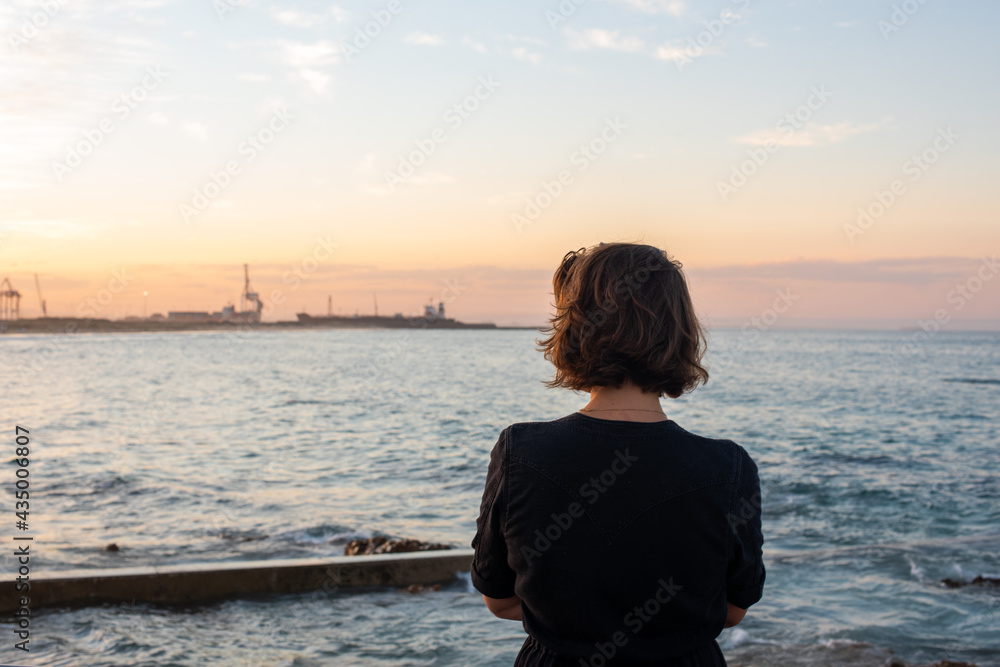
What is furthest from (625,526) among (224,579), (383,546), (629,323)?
(383,546)

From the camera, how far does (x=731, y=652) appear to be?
647 cm

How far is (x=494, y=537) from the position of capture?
1770 millimetres

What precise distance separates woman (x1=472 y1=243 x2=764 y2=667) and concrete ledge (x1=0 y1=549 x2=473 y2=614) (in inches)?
246

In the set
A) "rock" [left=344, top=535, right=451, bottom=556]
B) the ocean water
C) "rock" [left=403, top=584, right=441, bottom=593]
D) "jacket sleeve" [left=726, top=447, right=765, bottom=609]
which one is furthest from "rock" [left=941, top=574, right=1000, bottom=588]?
"jacket sleeve" [left=726, top=447, right=765, bottom=609]

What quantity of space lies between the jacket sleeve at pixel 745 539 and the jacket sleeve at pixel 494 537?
1.67 feet

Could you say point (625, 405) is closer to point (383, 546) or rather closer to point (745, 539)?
point (745, 539)

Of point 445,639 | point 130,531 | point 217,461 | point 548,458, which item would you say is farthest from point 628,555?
point 217,461

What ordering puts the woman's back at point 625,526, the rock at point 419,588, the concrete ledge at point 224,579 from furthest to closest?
the rock at point 419,588, the concrete ledge at point 224,579, the woman's back at point 625,526

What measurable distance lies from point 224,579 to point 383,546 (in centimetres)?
234

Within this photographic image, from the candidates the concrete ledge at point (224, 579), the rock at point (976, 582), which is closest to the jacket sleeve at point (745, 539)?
the concrete ledge at point (224, 579)

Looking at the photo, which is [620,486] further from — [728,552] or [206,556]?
[206,556]

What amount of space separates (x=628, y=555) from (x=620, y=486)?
151 mm

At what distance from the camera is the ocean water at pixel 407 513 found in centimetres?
650

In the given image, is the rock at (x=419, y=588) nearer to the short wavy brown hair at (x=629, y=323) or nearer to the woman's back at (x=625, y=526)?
the woman's back at (x=625, y=526)
